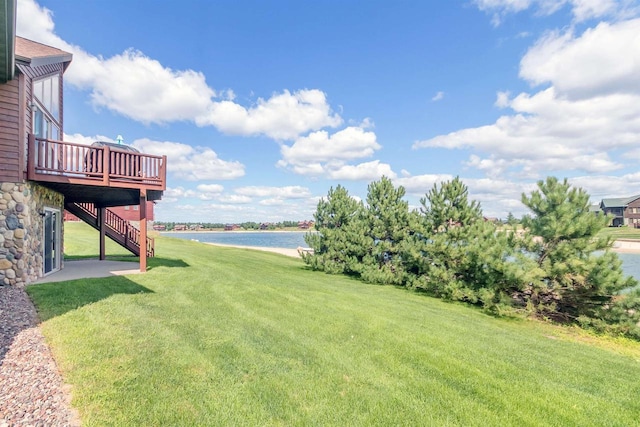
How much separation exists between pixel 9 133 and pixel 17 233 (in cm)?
237

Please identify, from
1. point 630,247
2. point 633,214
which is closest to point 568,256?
point 630,247

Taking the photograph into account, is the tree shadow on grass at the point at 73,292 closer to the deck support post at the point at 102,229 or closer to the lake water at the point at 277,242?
the deck support post at the point at 102,229

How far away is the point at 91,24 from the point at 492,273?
17.7m

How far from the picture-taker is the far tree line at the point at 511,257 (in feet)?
26.9

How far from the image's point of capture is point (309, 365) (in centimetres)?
417

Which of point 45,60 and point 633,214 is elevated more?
point 45,60

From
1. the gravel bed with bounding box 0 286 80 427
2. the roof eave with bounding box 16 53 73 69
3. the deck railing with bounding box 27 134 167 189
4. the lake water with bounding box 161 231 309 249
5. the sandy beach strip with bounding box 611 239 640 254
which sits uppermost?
the roof eave with bounding box 16 53 73 69

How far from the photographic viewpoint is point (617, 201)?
197ft

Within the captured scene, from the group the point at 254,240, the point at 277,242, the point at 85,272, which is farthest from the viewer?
the point at 254,240

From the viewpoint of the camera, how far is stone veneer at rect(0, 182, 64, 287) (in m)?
7.41

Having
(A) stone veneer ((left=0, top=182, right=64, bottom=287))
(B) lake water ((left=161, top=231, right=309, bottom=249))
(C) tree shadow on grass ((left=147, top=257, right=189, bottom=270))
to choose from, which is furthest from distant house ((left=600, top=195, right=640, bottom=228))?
(A) stone veneer ((left=0, top=182, right=64, bottom=287))

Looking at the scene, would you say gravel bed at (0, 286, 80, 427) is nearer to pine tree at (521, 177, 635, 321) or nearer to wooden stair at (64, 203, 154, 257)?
wooden stair at (64, 203, 154, 257)

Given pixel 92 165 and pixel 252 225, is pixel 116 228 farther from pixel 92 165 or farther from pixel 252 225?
pixel 252 225

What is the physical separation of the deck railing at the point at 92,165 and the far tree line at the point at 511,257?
28.2 ft
